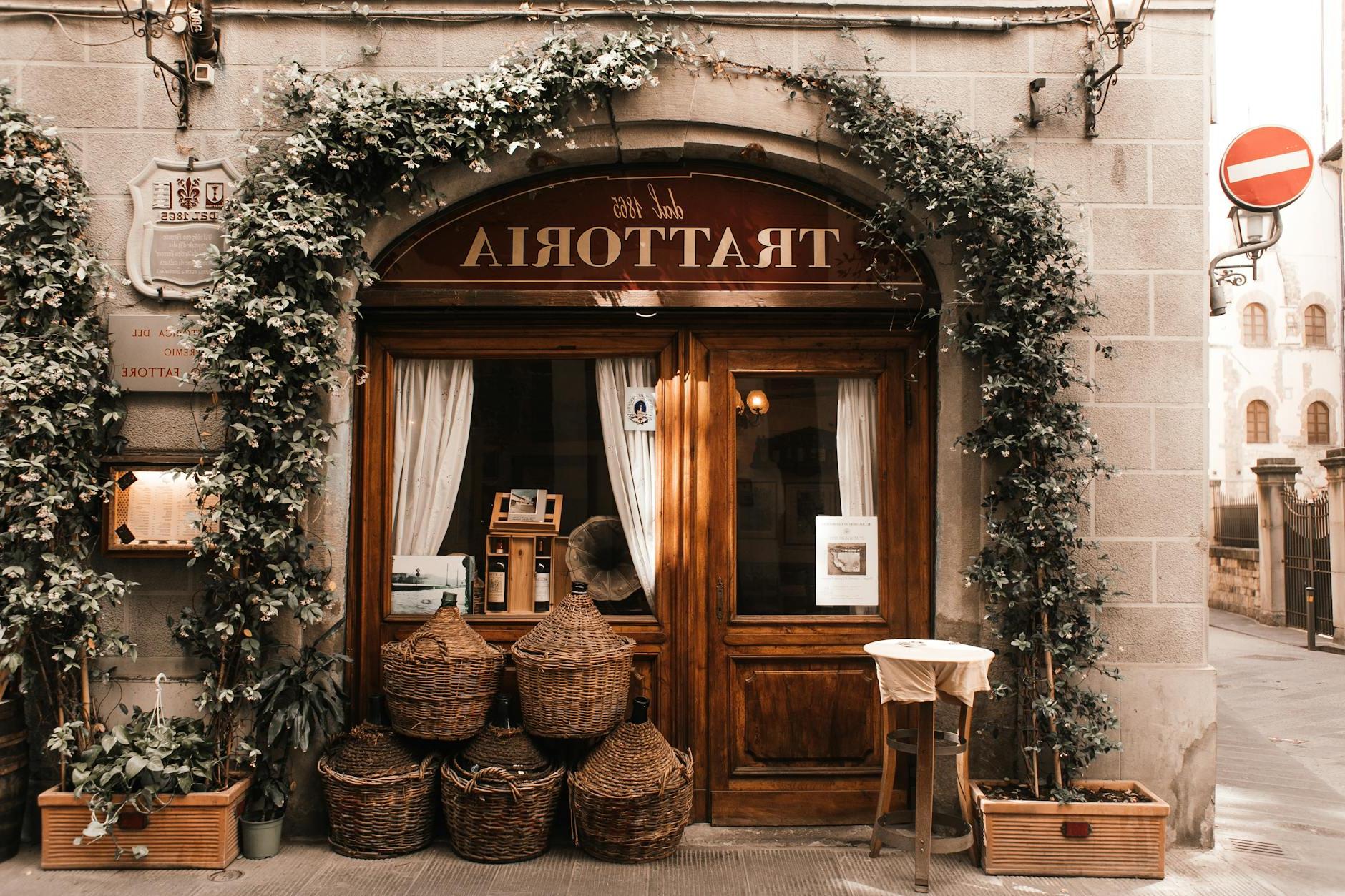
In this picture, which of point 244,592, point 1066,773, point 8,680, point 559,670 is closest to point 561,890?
point 559,670

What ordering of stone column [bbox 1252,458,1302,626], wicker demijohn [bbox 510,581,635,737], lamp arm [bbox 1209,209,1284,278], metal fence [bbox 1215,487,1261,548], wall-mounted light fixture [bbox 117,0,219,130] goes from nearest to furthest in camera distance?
wicker demijohn [bbox 510,581,635,737] < wall-mounted light fixture [bbox 117,0,219,130] < lamp arm [bbox 1209,209,1284,278] < stone column [bbox 1252,458,1302,626] < metal fence [bbox 1215,487,1261,548]

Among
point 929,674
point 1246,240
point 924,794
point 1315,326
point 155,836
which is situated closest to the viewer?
point 929,674

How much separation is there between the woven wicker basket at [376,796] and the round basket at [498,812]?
16 cm

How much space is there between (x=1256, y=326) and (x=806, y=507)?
2800 centimetres

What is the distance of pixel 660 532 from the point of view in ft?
17.9

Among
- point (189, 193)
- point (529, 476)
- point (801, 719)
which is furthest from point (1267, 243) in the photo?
point (189, 193)

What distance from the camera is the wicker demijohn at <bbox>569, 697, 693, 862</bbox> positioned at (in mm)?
4723

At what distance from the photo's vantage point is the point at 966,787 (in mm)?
4805

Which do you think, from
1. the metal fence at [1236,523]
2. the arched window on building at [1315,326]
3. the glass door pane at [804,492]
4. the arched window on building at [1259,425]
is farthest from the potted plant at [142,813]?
the arched window on building at [1315,326]

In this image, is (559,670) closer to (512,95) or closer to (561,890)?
(561,890)

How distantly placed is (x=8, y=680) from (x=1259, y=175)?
23.4ft

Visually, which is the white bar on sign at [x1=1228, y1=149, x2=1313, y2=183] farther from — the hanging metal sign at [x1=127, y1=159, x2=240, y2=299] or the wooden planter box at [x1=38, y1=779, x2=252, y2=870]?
the wooden planter box at [x1=38, y1=779, x2=252, y2=870]

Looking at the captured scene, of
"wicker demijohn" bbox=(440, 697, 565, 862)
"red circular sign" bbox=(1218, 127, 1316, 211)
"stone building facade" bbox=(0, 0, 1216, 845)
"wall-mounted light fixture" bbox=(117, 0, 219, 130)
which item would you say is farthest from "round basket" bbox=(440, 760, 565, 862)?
"red circular sign" bbox=(1218, 127, 1316, 211)

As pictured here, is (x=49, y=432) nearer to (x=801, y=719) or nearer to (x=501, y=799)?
(x=501, y=799)
